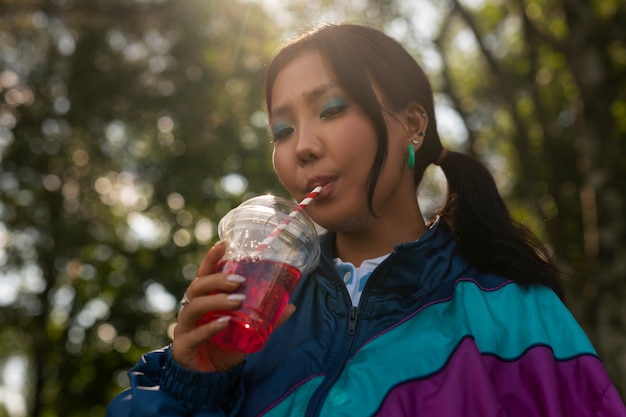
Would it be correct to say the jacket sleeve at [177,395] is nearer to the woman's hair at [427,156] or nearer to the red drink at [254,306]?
the red drink at [254,306]

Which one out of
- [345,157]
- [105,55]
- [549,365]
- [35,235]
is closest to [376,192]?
[345,157]

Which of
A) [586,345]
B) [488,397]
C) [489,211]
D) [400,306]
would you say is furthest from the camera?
[489,211]

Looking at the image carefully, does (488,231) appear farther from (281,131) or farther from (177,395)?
(177,395)

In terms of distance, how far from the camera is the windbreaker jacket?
2154 millimetres

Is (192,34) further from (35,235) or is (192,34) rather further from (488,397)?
(488,397)

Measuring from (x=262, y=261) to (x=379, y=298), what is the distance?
0.49m

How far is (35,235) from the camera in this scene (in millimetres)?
16922

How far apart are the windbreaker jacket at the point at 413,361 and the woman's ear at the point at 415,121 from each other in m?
0.48

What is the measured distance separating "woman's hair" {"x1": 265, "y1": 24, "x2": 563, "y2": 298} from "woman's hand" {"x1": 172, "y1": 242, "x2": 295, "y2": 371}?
25.7 inches

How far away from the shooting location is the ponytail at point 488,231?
98.3 inches

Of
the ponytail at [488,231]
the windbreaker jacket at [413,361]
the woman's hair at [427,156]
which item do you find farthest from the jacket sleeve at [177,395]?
the ponytail at [488,231]

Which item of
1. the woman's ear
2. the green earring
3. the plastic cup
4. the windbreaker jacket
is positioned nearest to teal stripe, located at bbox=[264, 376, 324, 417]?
the windbreaker jacket

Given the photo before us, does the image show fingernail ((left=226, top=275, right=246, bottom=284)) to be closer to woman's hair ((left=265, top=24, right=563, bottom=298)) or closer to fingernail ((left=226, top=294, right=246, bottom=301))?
fingernail ((left=226, top=294, right=246, bottom=301))

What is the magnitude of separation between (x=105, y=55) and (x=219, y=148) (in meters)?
3.53
